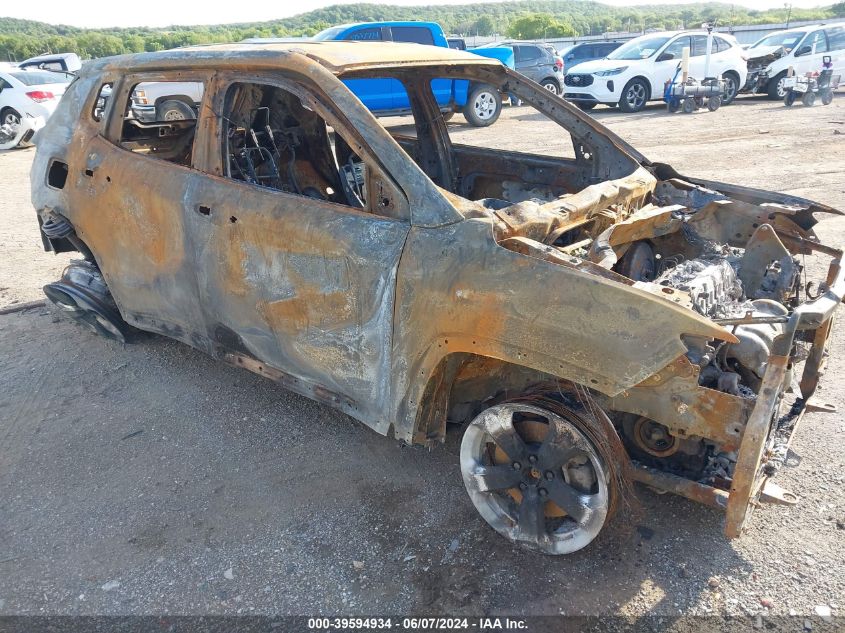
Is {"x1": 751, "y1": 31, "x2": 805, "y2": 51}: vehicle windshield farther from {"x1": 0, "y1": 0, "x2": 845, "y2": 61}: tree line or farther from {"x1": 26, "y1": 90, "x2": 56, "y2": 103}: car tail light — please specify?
{"x1": 26, "y1": 90, "x2": 56, "y2": 103}: car tail light

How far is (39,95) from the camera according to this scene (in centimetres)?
1302

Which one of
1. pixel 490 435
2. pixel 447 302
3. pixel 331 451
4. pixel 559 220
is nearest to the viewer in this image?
pixel 447 302

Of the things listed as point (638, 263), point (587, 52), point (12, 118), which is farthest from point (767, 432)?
point (587, 52)

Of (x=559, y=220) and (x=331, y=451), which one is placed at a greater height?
(x=559, y=220)

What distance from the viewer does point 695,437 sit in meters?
2.57

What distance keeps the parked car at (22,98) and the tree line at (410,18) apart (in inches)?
601

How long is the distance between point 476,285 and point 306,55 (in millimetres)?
1459

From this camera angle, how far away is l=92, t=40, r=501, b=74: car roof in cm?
309

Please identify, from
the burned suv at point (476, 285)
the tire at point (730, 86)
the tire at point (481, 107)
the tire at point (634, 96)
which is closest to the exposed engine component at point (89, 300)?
the burned suv at point (476, 285)

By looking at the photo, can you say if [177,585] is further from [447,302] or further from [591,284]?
[591,284]

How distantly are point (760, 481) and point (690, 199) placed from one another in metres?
1.98

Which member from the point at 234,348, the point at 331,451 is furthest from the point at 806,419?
the point at 234,348

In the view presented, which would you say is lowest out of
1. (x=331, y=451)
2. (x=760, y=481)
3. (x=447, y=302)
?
(x=331, y=451)

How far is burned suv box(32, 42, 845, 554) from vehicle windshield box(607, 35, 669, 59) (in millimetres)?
13056
